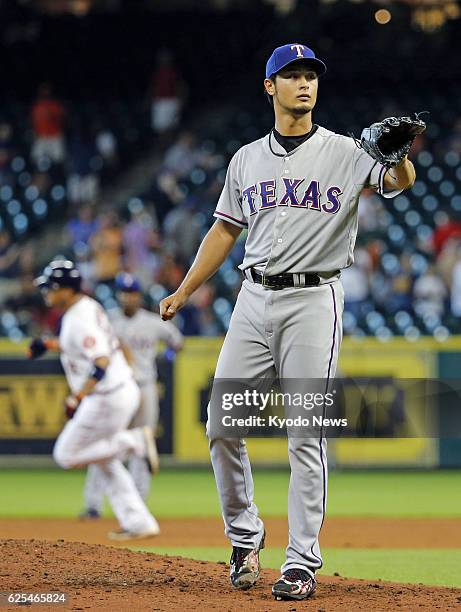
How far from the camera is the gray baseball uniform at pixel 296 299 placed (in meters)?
5.08

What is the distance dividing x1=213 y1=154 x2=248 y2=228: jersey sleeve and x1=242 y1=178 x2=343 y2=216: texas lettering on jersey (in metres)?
0.22

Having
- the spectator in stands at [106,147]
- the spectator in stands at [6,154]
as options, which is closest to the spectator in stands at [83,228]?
the spectator in stands at [6,154]

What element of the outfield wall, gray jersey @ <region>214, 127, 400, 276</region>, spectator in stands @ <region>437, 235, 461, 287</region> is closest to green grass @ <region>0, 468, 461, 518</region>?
the outfield wall

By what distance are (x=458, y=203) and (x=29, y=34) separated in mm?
7958

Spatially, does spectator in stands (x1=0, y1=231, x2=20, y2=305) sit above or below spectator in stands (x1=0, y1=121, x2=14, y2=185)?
below

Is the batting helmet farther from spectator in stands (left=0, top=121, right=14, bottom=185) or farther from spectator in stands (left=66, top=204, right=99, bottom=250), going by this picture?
spectator in stands (left=0, top=121, right=14, bottom=185)

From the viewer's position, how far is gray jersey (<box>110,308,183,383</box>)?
1062 cm

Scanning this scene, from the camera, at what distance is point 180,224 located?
52.0ft

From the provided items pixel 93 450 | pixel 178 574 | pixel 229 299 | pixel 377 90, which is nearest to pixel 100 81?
pixel 377 90

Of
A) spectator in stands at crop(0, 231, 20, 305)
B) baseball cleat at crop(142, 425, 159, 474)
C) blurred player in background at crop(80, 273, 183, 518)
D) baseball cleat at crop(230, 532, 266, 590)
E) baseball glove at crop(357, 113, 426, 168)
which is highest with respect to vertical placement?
baseball glove at crop(357, 113, 426, 168)

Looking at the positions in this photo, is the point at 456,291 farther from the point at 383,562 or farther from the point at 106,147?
the point at 383,562

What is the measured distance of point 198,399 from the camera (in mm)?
13062

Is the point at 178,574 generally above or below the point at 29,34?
below

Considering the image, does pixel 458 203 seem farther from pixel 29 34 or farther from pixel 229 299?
pixel 29 34
